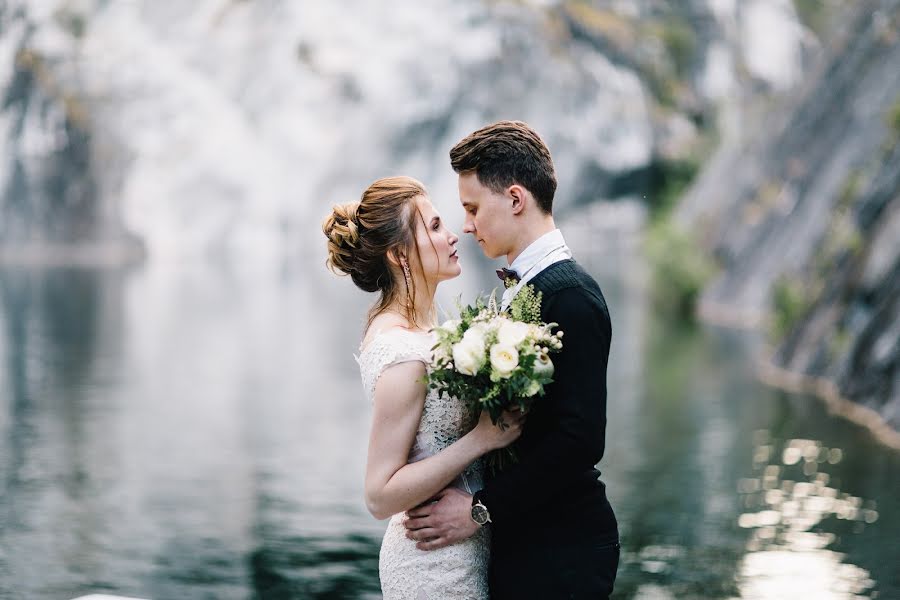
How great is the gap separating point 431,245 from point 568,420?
84 cm

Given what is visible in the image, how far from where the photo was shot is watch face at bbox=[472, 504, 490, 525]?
12.5 ft

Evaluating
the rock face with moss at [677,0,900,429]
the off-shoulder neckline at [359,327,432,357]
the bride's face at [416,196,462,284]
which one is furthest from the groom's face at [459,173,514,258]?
the rock face with moss at [677,0,900,429]

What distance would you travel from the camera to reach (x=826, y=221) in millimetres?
29375

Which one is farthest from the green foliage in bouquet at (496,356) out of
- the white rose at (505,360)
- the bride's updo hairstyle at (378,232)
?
the bride's updo hairstyle at (378,232)

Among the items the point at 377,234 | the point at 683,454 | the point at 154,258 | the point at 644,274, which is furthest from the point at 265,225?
the point at 377,234

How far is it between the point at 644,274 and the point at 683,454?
3796 cm

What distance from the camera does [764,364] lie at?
21.5m

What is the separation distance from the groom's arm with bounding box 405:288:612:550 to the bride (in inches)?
5.1

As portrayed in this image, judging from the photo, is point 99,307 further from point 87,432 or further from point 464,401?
point 464,401

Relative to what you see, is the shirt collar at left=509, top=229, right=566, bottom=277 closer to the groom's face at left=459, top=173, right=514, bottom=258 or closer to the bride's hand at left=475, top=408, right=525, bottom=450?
the groom's face at left=459, top=173, right=514, bottom=258

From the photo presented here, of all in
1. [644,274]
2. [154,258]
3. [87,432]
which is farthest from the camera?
[154,258]

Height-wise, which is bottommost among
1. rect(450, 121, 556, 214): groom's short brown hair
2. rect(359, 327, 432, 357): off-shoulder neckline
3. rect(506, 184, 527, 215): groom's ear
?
rect(359, 327, 432, 357): off-shoulder neckline

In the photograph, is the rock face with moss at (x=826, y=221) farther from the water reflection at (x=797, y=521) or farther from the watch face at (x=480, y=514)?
the watch face at (x=480, y=514)

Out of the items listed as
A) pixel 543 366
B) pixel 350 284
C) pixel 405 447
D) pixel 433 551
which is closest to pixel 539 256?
pixel 543 366
